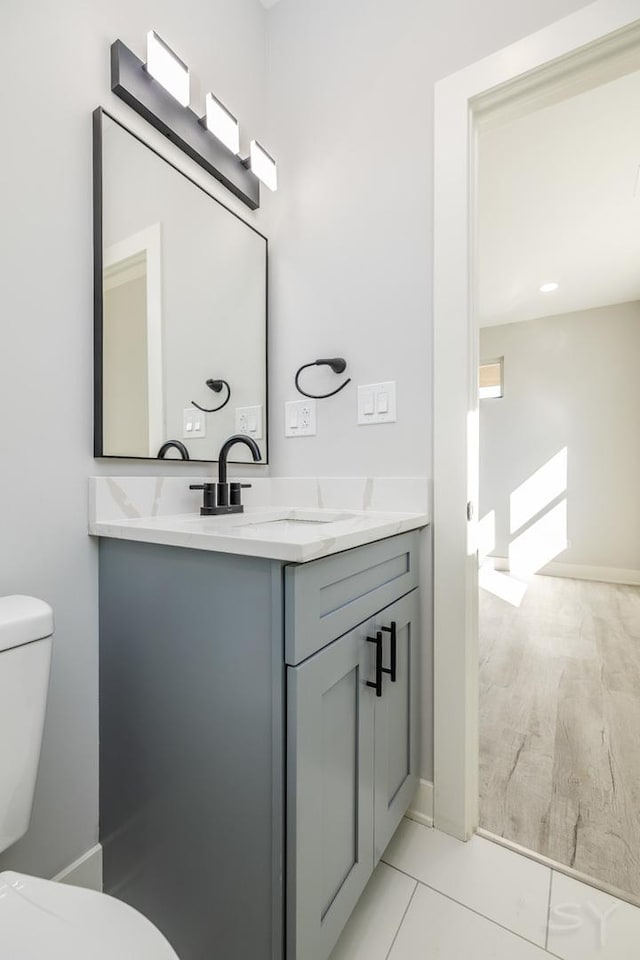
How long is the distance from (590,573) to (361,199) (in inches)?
168

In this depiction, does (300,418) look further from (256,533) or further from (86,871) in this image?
(86,871)

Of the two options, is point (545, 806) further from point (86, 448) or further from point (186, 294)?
point (186, 294)

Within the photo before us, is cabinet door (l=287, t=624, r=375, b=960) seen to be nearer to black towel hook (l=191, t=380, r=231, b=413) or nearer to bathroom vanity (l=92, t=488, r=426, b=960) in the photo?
bathroom vanity (l=92, t=488, r=426, b=960)

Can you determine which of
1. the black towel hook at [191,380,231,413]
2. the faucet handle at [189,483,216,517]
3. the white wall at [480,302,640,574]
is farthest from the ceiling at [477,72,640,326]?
the faucet handle at [189,483,216,517]

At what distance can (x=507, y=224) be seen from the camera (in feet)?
9.33

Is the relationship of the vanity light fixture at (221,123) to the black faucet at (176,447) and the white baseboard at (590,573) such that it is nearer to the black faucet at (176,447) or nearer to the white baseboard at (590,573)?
the black faucet at (176,447)

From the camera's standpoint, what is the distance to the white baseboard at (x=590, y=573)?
4.13 metres

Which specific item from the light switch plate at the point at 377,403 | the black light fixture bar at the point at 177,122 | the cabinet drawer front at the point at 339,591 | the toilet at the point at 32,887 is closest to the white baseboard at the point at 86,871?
the toilet at the point at 32,887

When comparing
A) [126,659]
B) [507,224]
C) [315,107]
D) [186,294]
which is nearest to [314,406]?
[186,294]

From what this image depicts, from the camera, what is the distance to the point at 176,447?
4.15ft

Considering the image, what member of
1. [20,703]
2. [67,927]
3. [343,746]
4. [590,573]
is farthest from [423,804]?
[590,573]

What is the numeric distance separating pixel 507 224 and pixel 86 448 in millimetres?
3016

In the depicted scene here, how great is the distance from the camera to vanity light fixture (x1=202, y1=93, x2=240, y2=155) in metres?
1.32

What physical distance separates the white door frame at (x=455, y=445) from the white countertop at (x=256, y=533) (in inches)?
5.6
